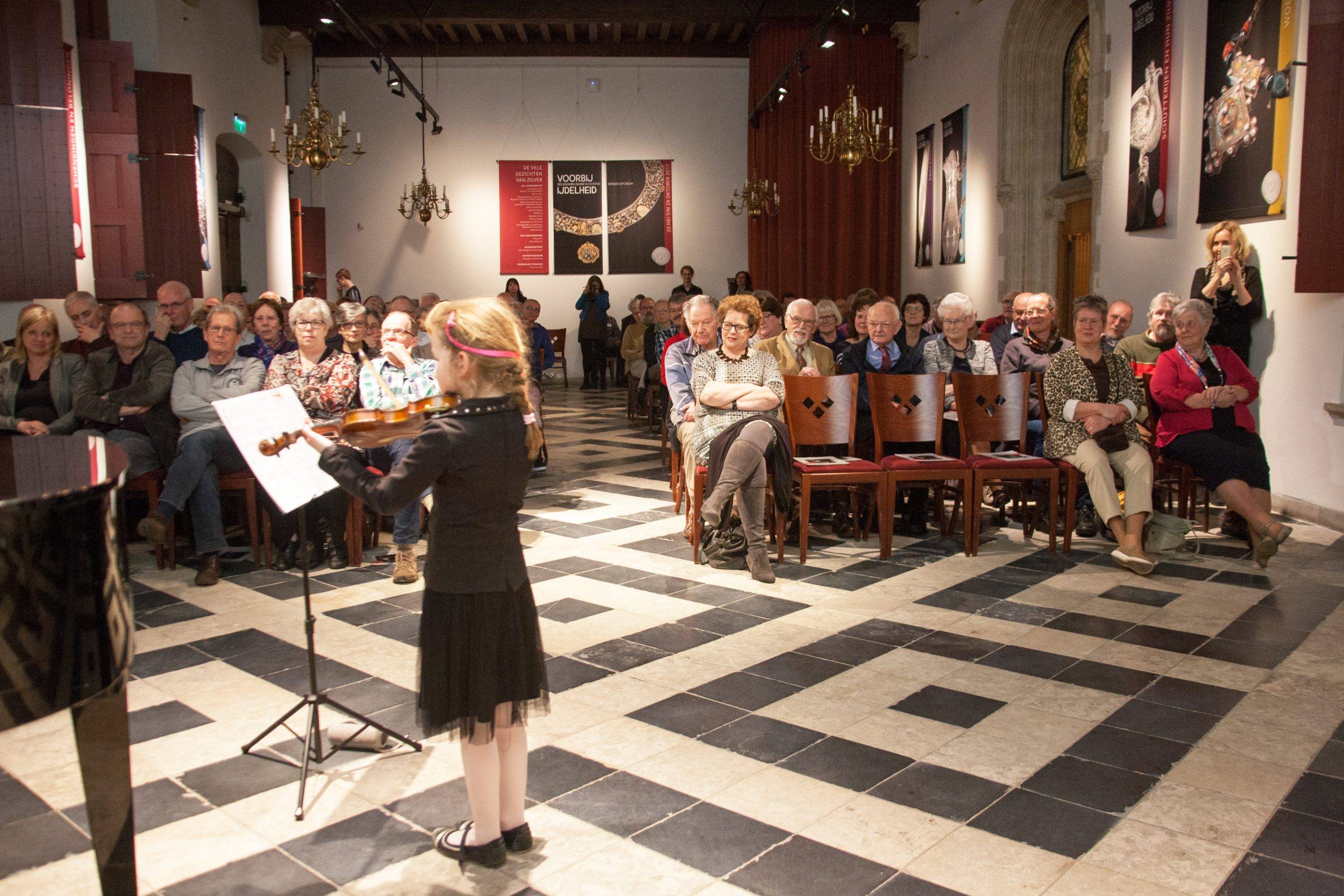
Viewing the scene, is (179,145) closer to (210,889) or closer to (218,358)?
(218,358)

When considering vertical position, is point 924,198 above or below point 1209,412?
above

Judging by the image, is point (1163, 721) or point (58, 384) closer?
point (1163, 721)

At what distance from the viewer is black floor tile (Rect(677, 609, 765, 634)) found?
4008 mm

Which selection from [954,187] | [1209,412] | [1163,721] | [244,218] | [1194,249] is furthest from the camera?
[244,218]

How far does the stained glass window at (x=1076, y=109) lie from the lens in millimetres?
9180

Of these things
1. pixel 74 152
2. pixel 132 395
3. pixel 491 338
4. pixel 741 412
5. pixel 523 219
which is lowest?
pixel 741 412

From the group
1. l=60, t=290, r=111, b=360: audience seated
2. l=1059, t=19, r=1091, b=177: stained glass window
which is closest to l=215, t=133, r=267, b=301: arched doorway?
l=60, t=290, r=111, b=360: audience seated

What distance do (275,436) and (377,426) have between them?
295mm

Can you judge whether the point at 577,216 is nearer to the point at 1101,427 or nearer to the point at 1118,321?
the point at 1118,321

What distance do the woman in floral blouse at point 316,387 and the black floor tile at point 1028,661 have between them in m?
2.89

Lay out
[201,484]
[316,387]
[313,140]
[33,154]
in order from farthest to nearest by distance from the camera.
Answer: [313,140] → [33,154] → [316,387] → [201,484]

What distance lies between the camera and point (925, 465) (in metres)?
5.06

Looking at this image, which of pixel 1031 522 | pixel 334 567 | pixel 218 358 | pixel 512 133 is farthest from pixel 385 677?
pixel 512 133

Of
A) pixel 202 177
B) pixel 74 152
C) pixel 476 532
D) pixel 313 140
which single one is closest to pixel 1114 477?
pixel 476 532
